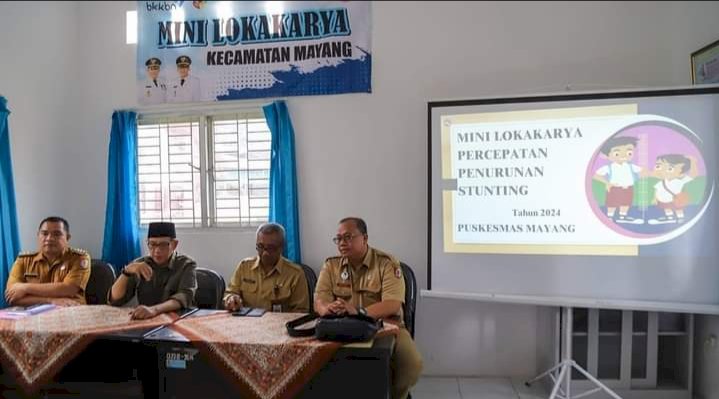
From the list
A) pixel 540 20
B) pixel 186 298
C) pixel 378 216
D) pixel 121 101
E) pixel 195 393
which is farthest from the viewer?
pixel 121 101

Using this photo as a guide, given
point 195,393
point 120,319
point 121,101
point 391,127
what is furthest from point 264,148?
point 195,393

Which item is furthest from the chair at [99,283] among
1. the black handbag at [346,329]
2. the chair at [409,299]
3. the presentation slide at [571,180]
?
the presentation slide at [571,180]

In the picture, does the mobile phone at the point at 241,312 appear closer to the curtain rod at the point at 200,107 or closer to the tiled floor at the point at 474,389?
the tiled floor at the point at 474,389

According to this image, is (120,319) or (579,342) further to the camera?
(579,342)

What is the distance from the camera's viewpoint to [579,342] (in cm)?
255

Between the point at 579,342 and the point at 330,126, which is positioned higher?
the point at 330,126

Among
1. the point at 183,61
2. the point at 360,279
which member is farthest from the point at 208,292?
the point at 183,61

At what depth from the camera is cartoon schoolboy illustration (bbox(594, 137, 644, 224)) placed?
2236mm

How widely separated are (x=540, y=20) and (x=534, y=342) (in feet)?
7.40

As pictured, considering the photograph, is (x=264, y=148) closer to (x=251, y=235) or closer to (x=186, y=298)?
(x=251, y=235)

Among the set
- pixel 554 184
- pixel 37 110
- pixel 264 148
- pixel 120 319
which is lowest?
pixel 120 319

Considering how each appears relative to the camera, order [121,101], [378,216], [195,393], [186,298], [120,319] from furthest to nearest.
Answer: [121,101] < [378,216] < [186,298] < [120,319] < [195,393]

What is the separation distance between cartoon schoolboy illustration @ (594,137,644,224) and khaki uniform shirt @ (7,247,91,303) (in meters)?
3.21

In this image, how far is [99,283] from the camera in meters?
2.71
